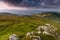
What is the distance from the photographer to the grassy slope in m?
3.80

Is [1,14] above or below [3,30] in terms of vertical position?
above

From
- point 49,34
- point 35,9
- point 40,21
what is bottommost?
point 49,34

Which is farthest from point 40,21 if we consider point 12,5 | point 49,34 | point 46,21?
point 12,5

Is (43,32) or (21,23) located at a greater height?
(21,23)

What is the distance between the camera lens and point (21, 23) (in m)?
3.88

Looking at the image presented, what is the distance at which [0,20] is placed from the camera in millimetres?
3904

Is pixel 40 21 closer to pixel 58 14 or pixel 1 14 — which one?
pixel 58 14

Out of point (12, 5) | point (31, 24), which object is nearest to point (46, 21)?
point (31, 24)

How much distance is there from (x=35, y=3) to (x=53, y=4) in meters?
0.48

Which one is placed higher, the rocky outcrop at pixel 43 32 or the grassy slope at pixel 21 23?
the grassy slope at pixel 21 23

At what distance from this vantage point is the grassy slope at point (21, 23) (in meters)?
3.80

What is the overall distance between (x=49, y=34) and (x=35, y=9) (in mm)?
759

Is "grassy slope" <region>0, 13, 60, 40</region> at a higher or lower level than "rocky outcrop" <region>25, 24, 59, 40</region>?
higher

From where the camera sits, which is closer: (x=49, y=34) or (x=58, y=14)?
(x=49, y=34)
